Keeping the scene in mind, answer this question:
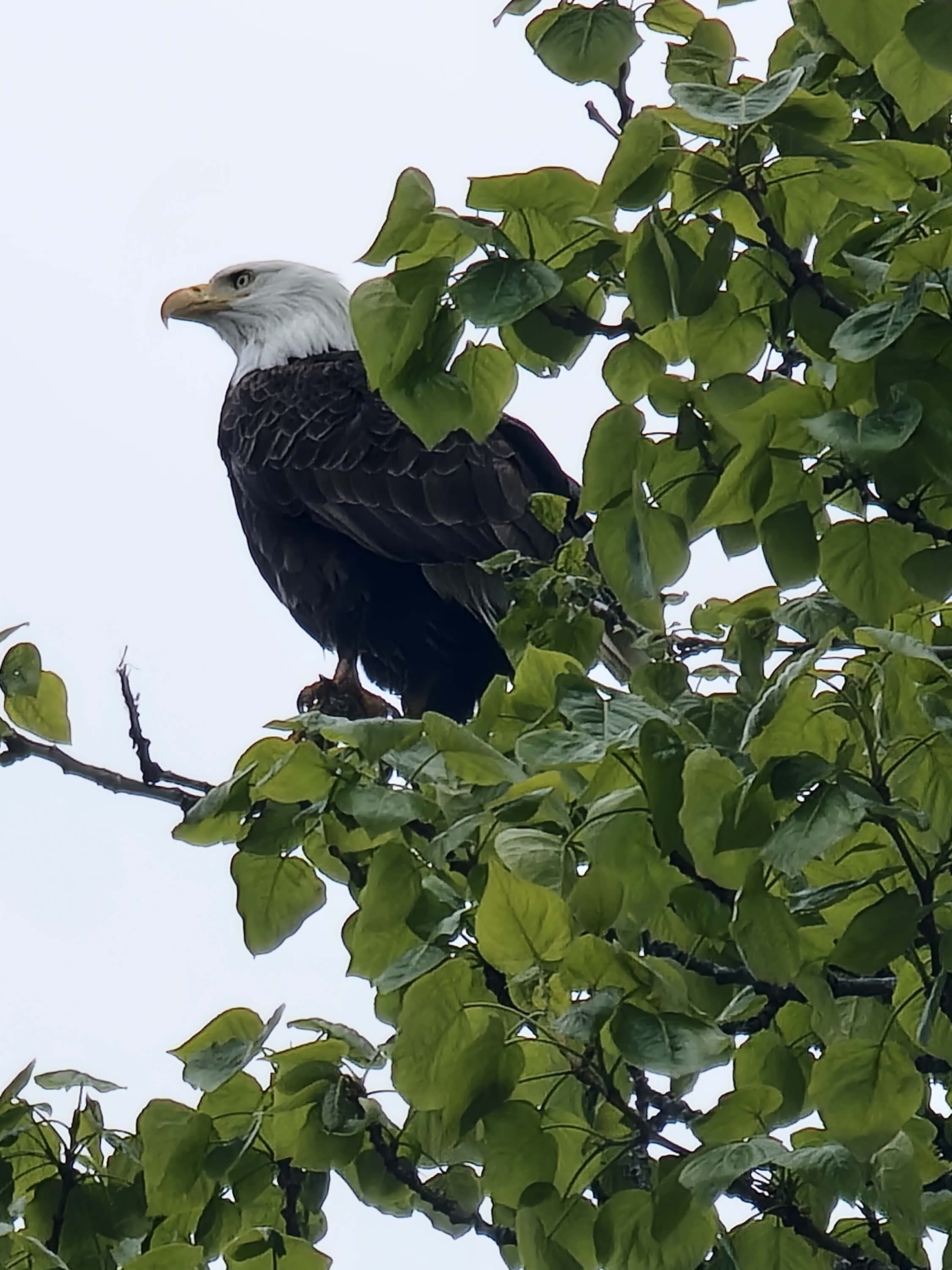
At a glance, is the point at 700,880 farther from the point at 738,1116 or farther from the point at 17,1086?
the point at 17,1086

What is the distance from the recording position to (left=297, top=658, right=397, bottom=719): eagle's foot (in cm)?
622

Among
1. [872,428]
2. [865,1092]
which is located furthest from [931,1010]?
[872,428]

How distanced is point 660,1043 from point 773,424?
2.27 ft

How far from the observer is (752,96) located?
201 cm

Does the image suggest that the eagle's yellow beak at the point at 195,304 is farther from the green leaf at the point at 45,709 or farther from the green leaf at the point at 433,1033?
the green leaf at the point at 433,1033

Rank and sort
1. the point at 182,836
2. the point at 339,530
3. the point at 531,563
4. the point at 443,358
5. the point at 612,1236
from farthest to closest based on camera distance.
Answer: the point at 339,530
the point at 531,563
the point at 182,836
the point at 443,358
the point at 612,1236

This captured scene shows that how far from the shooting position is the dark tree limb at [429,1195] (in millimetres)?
2818

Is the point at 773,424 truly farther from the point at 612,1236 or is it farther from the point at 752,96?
the point at 612,1236

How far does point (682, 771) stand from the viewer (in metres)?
Answer: 2.03

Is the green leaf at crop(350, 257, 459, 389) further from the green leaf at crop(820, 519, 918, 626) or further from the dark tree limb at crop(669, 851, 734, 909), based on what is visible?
the dark tree limb at crop(669, 851, 734, 909)

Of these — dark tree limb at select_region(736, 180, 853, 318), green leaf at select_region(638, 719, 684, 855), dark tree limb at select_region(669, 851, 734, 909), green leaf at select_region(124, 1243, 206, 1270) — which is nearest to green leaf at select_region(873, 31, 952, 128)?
dark tree limb at select_region(736, 180, 853, 318)

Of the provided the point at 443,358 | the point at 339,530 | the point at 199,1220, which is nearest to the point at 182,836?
the point at 199,1220

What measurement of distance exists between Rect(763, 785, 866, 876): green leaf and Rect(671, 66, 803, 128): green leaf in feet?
2.30

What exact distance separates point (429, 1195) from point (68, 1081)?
60 cm
